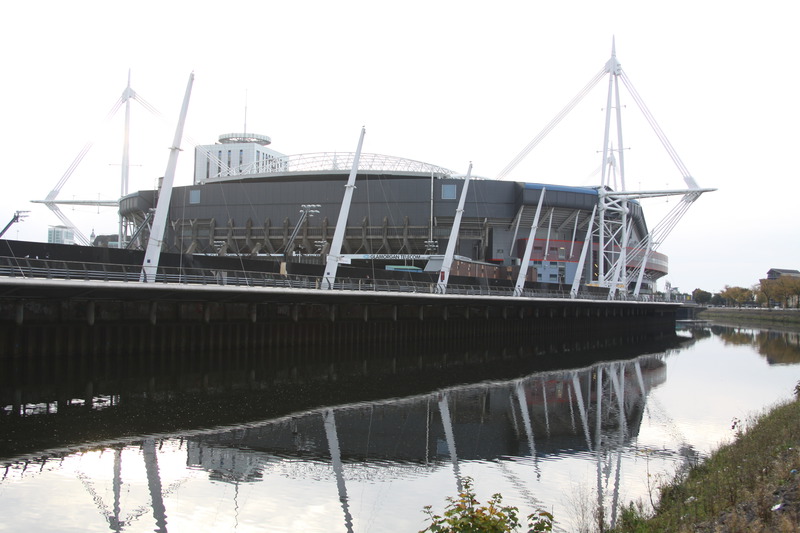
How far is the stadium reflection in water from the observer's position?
14883mm

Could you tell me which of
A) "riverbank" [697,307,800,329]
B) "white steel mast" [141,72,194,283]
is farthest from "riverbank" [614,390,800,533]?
"riverbank" [697,307,800,329]

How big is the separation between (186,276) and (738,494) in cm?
2888

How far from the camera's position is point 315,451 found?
65.3 feet

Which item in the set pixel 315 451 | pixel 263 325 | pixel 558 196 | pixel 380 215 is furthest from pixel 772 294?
pixel 315 451

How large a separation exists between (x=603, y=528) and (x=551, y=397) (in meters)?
21.2

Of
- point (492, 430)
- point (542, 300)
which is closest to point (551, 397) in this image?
point (492, 430)

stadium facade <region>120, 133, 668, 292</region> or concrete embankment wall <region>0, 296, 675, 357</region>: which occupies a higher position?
stadium facade <region>120, 133, 668, 292</region>

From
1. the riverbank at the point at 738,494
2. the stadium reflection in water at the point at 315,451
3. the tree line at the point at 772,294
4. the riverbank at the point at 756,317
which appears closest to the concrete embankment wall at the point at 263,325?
the stadium reflection in water at the point at 315,451

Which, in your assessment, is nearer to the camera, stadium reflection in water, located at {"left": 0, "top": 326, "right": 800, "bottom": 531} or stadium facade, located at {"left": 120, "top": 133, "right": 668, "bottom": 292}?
stadium reflection in water, located at {"left": 0, "top": 326, "right": 800, "bottom": 531}

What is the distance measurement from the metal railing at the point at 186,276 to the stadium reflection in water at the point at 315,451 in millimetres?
5172

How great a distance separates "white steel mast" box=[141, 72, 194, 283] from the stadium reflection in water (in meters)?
5.41

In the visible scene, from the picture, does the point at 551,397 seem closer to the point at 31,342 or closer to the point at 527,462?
the point at 527,462

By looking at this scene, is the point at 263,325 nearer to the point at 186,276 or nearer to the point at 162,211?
the point at 186,276

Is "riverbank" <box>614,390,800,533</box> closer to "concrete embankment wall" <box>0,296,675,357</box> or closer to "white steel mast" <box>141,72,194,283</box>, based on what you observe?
"white steel mast" <box>141,72,194,283</box>
